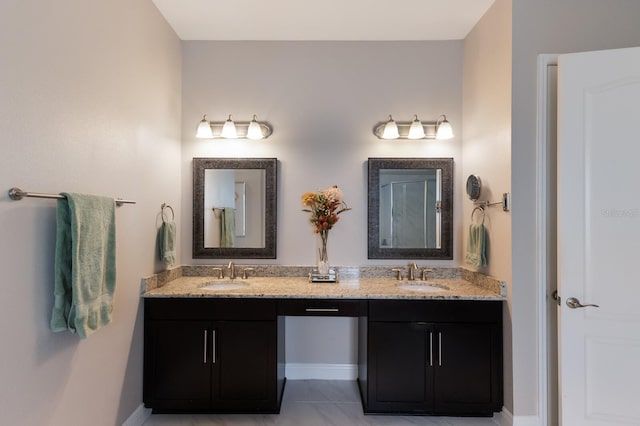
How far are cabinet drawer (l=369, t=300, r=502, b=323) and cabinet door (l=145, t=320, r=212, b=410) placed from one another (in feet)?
3.79

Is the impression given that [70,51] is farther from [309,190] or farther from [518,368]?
[518,368]

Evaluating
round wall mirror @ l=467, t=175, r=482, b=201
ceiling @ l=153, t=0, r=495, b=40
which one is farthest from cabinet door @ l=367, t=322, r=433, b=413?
ceiling @ l=153, t=0, r=495, b=40

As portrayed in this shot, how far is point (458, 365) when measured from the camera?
83.3 inches

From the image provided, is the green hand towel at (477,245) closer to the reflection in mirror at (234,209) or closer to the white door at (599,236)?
the white door at (599,236)

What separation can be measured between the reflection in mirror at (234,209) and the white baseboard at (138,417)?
1088 millimetres

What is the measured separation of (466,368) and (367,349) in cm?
63

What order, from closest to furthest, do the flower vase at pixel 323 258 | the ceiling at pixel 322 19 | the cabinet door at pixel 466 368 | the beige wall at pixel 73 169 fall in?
the beige wall at pixel 73 169 → the cabinet door at pixel 466 368 → the ceiling at pixel 322 19 → the flower vase at pixel 323 258

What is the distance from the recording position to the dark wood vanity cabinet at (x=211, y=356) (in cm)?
212

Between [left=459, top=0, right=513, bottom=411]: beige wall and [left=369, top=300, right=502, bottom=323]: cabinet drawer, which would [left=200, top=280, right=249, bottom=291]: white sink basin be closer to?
[left=369, top=300, right=502, bottom=323]: cabinet drawer

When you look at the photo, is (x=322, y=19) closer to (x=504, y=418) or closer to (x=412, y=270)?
(x=412, y=270)

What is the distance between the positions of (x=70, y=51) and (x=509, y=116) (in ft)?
7.66

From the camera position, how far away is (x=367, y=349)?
216cm

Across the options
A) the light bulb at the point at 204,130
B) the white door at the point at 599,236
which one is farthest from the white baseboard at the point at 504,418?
the light bulb at the point at 204,130

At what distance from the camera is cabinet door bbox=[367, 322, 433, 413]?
2123mm
